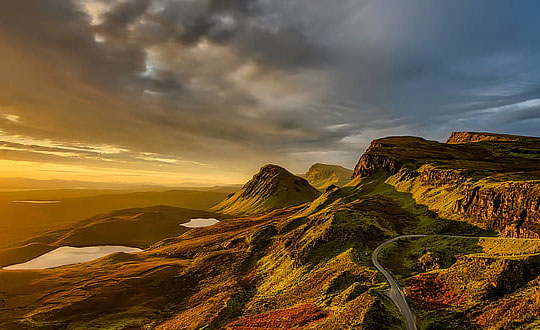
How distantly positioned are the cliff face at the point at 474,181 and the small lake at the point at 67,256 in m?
184

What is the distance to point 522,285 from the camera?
37625 millimetres

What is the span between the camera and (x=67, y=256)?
162375 mm

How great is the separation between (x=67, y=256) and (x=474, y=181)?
23226cm

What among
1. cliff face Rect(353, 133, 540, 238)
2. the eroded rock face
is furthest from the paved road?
cliff face Rect(353, 133, 540, 238)

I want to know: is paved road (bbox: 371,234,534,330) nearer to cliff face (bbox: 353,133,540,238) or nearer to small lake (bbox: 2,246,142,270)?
cliff face (bbox: 353,133,540,238)

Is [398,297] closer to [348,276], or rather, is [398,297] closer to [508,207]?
[348,276]

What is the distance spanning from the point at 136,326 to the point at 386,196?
11635cm

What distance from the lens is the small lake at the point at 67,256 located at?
14800 centimetres

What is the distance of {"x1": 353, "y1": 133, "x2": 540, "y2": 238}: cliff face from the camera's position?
217ft

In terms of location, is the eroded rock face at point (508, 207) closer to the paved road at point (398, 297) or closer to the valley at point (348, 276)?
the valley at point (348, 276)

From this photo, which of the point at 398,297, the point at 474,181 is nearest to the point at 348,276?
the point at 398,297

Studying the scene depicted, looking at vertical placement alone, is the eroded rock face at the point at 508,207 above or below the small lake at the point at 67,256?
above

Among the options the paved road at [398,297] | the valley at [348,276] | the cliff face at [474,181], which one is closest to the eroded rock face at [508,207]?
the cliff face at [474,181]

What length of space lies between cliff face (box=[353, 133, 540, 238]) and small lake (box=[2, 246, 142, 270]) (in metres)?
184
